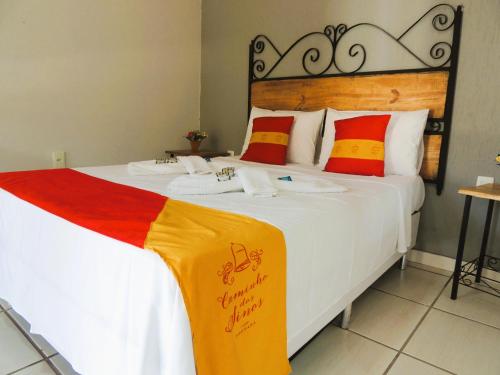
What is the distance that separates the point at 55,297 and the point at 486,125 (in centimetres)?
236

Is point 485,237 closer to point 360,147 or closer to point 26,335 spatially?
point 360,147

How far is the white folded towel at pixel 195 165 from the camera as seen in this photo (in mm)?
1969

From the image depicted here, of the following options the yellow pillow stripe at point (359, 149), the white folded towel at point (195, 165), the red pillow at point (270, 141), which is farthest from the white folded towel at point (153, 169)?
the yellow pillow stripe at point (359, 149)

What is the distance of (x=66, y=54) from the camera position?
8.80 ft

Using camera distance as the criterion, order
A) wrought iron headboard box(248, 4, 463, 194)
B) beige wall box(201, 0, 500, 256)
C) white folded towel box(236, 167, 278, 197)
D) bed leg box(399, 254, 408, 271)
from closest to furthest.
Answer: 1. white folded towel box(236, 167, 278, 197)
2. beige wall box(201, 0, 500, 256)
3. wrought iron headboard box(248, 4, 463, 194)
4. bed leg box(399, 254, 408, 271)

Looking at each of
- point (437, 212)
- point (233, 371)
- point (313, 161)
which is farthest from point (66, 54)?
point (437, 212)

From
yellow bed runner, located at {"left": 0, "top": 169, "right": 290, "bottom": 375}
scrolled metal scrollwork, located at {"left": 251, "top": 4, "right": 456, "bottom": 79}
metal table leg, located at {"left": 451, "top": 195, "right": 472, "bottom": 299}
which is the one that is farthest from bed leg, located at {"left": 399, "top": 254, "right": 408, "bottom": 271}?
yellow bed runner, located at {"left": 0, "top": 169, "right": 290, "bottom": 375}

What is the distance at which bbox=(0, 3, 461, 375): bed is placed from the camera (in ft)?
2.85

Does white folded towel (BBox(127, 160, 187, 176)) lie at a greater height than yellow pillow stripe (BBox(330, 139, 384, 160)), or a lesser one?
lesser

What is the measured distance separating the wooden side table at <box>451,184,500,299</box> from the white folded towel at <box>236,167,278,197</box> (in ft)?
3.38

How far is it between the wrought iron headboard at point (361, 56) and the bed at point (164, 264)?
0.05 ft

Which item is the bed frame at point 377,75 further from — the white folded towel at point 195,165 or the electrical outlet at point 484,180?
the white folded towel at point 195,165

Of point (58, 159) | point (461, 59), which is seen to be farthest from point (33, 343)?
point (461, 59)

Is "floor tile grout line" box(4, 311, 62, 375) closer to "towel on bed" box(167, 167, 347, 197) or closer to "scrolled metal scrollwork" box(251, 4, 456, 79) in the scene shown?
"towel on bed" box(167, 167, 347, 197)
